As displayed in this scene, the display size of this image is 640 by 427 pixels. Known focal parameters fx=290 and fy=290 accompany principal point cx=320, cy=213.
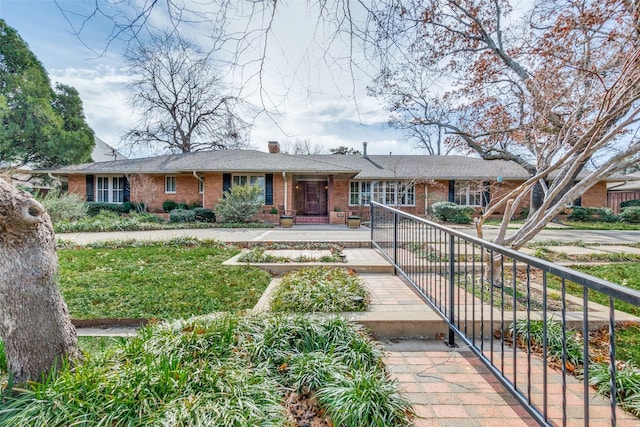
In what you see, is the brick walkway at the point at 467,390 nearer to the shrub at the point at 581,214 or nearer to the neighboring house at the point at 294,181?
the neighboring house at the point at 294,181

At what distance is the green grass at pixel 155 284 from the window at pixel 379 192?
10988 millimetres

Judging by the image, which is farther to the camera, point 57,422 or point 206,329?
point 206,329

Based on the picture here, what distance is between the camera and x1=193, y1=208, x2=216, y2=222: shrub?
13.8 meters

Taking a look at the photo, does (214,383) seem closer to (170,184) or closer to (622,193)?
(170,184)

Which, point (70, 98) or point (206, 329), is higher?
point (70, 98)

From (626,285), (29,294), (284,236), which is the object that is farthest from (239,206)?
(626,285)

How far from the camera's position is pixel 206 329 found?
2434 millimetres

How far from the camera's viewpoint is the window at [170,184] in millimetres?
15945

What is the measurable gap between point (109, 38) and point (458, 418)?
3334mm

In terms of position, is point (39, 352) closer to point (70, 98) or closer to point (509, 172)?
point (509, 172)

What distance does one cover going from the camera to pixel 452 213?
1427 cm

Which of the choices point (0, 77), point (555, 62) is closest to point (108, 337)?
point (555, 62)

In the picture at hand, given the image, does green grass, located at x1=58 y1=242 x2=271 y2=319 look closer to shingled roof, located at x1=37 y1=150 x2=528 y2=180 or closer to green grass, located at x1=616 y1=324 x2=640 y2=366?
green grass, located at x1=616 y1=324 x2=640 y2=366

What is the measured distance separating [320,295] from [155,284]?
261 cm
